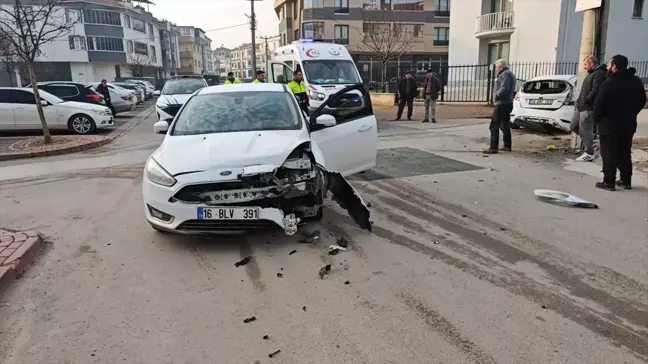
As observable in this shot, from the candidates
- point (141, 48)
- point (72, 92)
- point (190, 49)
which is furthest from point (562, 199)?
point (190, 49)

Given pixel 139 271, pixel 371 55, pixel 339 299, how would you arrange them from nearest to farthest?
pixel 339 299 → pixel 139 271 → pixel 371 55

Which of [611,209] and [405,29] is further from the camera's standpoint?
[405,29]

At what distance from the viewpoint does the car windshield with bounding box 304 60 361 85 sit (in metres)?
14.5

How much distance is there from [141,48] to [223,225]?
3051 inches

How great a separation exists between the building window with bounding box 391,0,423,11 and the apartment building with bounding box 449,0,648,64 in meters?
23.7

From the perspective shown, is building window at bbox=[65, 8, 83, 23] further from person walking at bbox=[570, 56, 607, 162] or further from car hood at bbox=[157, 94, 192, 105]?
person walking at bbox=[570, 56, 607, 162]

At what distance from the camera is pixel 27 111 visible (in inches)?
558

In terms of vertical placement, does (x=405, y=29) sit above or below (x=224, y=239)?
above

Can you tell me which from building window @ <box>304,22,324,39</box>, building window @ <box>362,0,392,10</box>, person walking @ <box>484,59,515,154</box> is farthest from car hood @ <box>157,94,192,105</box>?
building window @ <box>362,0,392,10</box>

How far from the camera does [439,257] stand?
15.1 ft

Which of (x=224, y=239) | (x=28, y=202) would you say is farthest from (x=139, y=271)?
(x=28, y=202)

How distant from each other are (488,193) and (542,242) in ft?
6.60

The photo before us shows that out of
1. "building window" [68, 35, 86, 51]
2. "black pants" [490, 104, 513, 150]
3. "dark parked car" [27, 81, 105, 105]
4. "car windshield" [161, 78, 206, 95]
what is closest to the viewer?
"black pants" [490, 104, 513, 150]

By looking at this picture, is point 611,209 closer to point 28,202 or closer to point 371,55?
point 28,202
